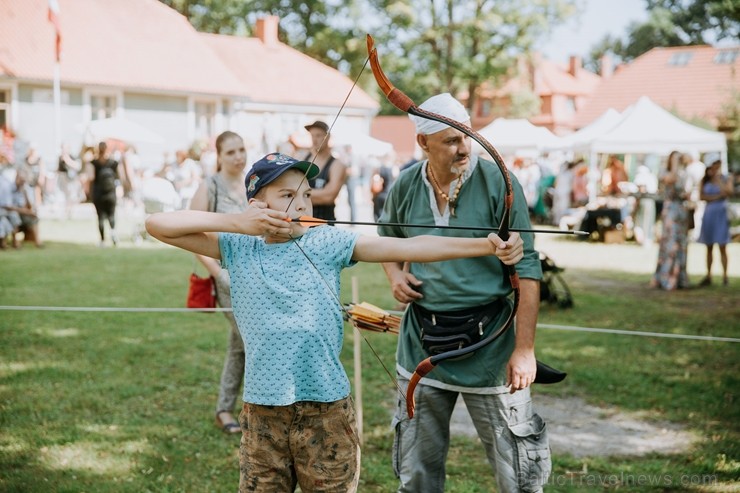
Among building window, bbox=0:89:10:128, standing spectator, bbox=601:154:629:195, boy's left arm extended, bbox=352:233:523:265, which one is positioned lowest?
boy's left arm extended, bbox=352:233:523:265

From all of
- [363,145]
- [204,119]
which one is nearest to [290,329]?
[363,145]

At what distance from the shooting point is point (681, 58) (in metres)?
44.1

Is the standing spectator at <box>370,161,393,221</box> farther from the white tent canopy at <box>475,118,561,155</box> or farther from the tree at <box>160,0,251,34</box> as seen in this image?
the tree at <box>160,0,251,34</box>

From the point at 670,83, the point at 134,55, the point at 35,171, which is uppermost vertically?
the point at 670,83

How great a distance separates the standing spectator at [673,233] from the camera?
10688mm

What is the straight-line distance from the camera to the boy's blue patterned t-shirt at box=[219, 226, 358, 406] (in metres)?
2.60

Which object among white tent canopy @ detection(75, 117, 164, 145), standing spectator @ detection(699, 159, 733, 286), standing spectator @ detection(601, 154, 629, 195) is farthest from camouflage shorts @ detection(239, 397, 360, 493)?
white tent canopy @ detection(75, 117, 164, 145)

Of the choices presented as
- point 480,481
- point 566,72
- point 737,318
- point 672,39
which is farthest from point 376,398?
point 566,72

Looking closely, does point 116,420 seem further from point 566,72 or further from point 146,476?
point 566,72

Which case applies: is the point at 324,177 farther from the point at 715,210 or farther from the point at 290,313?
the point at 715,210

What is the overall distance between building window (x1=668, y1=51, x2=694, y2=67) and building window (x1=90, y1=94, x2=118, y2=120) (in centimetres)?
3170

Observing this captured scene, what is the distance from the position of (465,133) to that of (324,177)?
11.4 ft

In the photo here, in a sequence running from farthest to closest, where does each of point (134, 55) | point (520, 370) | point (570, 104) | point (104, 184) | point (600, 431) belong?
point (570, 104) < point (134, 55) < point (104, 184) < point (600, 431) < point (520, 370)

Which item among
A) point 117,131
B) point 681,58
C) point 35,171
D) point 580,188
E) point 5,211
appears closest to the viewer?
point 5,211
